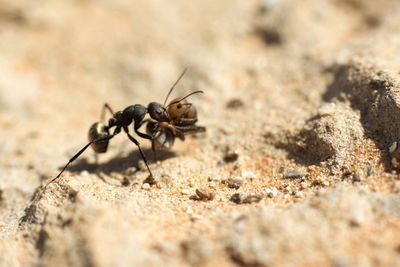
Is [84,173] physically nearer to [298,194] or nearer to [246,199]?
[246,199]

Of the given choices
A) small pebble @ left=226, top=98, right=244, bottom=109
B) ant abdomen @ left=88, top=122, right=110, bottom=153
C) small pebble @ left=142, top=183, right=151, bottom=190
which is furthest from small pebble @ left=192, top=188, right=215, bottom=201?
small pebble @ left=226, top=98, right=244, bottom=109

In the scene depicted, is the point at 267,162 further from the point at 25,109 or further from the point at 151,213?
the point at 25,109

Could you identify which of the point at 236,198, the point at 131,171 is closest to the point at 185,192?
the point at 236,198

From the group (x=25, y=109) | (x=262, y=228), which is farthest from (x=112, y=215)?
(x=25, y=109)

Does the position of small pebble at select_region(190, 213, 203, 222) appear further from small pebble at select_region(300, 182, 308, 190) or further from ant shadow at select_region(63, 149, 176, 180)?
ant shadow at select_region(63, 149, 176, 180)

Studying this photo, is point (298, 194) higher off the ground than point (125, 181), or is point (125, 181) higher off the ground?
point (298, 194)
